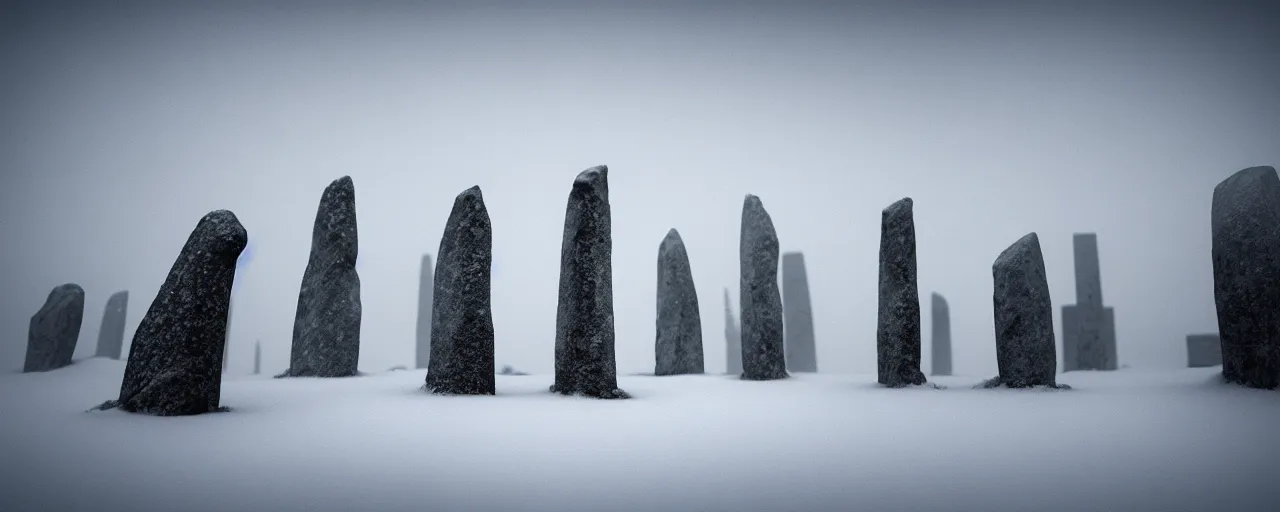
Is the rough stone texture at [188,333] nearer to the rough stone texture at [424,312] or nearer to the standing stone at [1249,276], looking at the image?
the standing stone at [1249,276]

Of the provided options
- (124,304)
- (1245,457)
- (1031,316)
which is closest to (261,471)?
(1245,457)

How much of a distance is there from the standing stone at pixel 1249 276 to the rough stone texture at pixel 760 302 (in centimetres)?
630

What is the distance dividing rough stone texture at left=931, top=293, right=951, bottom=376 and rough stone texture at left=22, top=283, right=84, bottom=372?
22420mm

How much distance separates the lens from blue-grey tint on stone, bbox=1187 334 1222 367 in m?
18.1

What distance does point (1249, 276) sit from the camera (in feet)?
28.2

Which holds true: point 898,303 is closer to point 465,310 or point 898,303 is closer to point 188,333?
point 465,310

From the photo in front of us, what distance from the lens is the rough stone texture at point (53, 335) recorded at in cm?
1359

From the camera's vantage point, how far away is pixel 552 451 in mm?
5387

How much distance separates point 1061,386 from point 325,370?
11.9 meters

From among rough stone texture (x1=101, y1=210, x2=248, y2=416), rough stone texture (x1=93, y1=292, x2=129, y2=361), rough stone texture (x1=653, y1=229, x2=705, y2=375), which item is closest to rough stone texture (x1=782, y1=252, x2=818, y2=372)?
rough stone texture (x1=653, y1=229, x2=705, y2=375)

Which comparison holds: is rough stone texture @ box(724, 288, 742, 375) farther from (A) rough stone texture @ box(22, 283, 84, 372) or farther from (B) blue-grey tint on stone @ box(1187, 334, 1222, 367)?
(A) rough stone texture @ box(22, 283, 84, 372)

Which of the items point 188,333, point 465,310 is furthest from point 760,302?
point 188,333

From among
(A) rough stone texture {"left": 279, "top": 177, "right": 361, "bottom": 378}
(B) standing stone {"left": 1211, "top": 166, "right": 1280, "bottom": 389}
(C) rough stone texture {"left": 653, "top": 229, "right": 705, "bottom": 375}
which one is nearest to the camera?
(B) standing stone {"left": 1211, "top": 166, "right": 1280, "bottom": 389}

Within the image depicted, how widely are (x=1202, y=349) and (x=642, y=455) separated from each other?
797 inches
